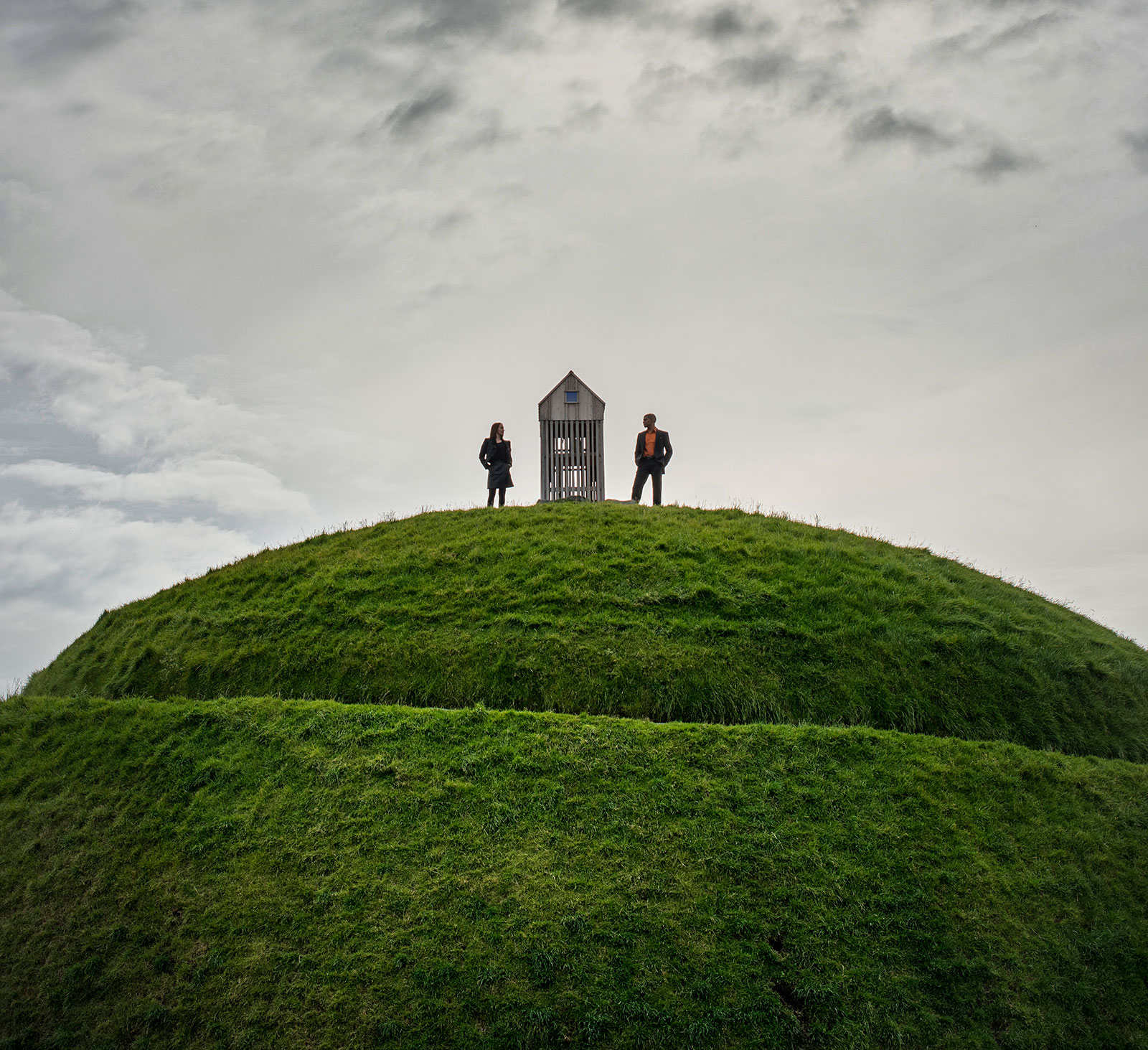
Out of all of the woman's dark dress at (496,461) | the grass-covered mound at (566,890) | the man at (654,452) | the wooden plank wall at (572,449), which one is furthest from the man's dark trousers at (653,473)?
the grass-covered mound at (566,890)

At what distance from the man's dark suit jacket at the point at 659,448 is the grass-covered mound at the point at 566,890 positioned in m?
11.8

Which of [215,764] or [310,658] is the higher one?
[310,658]

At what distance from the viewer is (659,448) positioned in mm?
22016

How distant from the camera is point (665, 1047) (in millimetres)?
7352

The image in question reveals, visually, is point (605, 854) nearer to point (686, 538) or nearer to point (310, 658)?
point (310, 658)

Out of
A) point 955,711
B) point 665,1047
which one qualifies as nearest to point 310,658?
point 665,1047

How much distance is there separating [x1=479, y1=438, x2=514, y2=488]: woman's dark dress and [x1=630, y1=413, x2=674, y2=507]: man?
159 inches

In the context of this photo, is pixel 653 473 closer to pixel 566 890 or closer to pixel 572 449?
pixel 572 449

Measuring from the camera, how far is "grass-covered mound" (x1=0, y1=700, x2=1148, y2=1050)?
7766mm

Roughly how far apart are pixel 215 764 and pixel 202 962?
335cm

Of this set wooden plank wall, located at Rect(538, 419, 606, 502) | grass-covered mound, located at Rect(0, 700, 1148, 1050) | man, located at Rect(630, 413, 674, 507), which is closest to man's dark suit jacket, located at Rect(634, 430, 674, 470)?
man, located at Rect(630, 413, 674, 507)

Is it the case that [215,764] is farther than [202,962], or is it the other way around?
[215,764]

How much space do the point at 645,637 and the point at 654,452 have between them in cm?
890

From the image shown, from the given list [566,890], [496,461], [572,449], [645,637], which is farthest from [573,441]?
[566,890]
